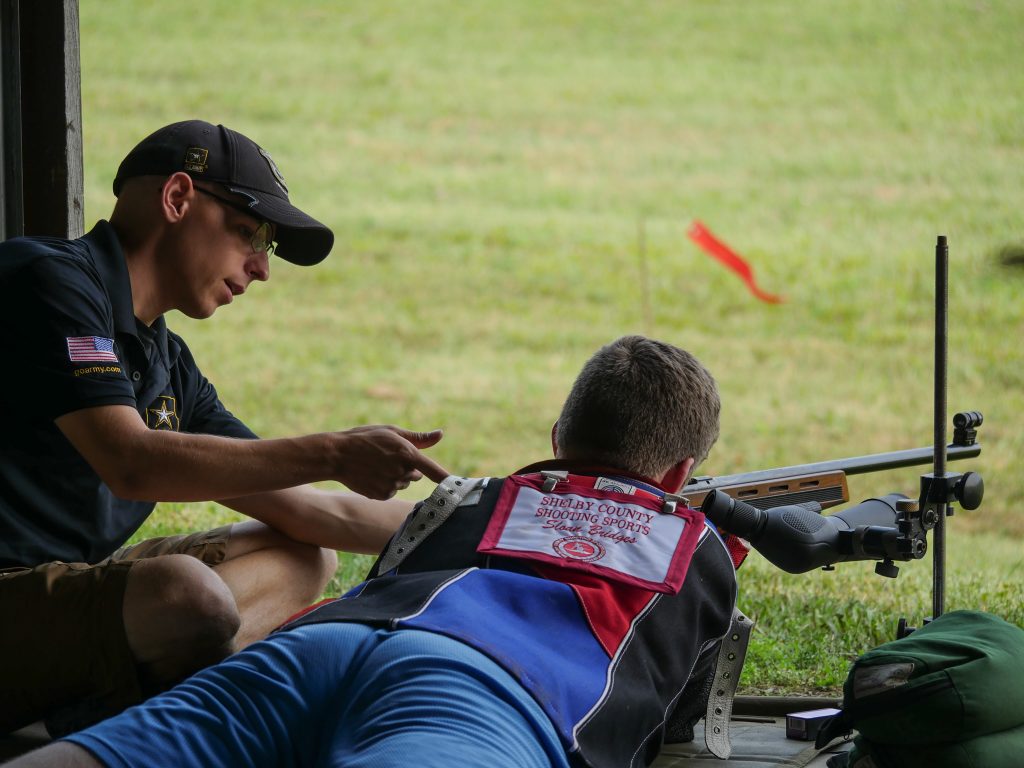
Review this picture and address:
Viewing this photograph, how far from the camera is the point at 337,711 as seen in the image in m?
2.12

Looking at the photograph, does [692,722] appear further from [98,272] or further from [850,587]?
[850,587]

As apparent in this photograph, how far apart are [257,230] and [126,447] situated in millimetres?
706

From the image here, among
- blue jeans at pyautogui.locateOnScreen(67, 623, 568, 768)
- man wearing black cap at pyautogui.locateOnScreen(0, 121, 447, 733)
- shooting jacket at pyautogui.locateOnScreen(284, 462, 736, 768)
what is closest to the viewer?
blue jeans at pyautogui.locateOnScreen(67, 623, 568, 768)

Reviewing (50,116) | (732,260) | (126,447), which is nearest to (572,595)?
(126,447)

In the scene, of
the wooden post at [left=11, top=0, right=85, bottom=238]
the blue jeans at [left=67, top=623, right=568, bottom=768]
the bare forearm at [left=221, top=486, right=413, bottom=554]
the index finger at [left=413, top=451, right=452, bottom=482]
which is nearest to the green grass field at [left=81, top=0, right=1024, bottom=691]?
the wooden post at [left=11, top=0, right=85, bottom=238]

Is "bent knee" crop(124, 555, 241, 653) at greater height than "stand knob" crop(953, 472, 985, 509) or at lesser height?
lesser

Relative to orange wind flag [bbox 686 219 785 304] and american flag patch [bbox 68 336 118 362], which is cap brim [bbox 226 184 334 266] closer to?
american flag patch [bbox 68 336 118 362]

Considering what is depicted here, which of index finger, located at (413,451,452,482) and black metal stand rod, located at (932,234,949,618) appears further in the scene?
black metal stand rod, located at (932,234,949,618)

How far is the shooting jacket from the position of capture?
7.35ft

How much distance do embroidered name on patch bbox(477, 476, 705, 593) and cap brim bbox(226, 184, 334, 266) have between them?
96cm

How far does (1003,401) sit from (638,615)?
999 centimetres

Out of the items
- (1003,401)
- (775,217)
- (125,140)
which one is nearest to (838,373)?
(1003,401)

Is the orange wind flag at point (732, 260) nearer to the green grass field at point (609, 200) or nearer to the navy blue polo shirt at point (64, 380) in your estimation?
the green grass field at point (609, 200)

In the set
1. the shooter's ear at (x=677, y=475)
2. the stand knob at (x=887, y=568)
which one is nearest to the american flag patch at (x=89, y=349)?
the shooter's ear at (x=677, y=475)
